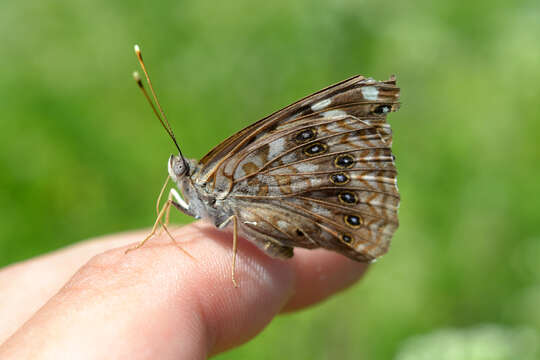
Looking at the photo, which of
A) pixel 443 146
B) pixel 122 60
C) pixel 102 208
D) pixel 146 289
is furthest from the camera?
pixel 122 60

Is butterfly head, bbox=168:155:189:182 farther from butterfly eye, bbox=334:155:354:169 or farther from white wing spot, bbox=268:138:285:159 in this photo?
butterfly eye, bbox=334:155:354:169

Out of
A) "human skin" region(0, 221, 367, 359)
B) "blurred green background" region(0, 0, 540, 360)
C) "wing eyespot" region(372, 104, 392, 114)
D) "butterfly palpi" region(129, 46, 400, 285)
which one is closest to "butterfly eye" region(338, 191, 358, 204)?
Result: "butterfly palpi" region(129, 46, 400, 285)

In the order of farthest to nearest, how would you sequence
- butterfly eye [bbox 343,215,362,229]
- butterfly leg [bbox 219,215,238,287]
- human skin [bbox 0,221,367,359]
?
butterfly eye [bbox 343,215,362,229]
butterfly leg [bbox 219,215,238,287]
human skin [bbox 0,221,367,359]

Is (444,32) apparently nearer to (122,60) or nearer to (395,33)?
(395,33)

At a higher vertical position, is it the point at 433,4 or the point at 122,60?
the point at 122,60

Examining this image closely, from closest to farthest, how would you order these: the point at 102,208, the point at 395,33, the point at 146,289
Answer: the point at 146,289
the point at 395,33
the point at 102,208

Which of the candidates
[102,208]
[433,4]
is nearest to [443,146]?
[433,4]
